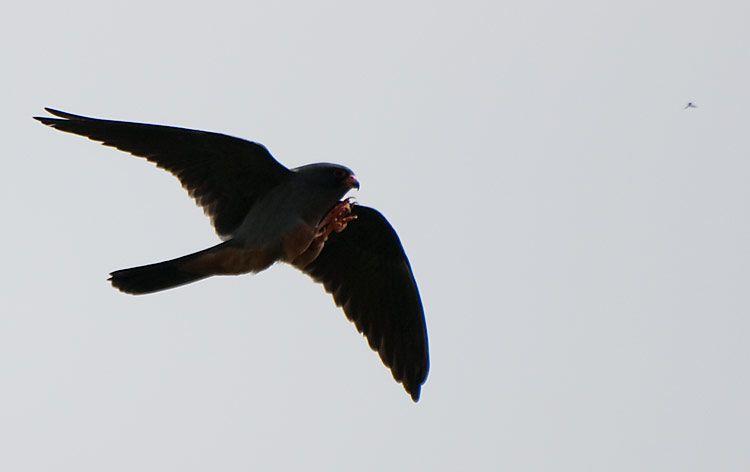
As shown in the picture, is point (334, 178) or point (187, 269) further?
point (334, 178)

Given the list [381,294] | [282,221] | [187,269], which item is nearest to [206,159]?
[282,221]

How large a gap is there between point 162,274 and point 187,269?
0.66 feet

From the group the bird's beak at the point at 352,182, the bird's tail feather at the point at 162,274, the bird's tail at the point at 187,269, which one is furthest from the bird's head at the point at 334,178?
the bird's tail feather at the point at 162,274

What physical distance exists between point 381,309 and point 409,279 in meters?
0.38

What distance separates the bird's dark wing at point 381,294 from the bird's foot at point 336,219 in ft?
2.78

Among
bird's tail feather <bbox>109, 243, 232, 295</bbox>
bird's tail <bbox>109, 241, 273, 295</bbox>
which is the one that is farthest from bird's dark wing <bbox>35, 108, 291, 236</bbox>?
bird's tail feather <bbox>109, 243, 232, 295</bbox>

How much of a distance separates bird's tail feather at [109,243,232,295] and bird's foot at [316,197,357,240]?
1008mm

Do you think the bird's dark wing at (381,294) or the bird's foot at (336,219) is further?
the bird's dark wing at (381,294)

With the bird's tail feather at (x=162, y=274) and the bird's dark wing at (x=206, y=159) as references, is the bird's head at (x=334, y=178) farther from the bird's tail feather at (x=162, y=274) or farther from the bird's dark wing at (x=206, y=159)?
the bird's tail feather at (x=162, y=274)

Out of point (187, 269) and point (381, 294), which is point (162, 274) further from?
point (381, 294)

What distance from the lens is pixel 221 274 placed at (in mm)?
11523

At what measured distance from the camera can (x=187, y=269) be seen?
11406 mm

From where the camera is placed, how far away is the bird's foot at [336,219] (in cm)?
1191

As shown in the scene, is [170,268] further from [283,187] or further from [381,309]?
[381,309]
